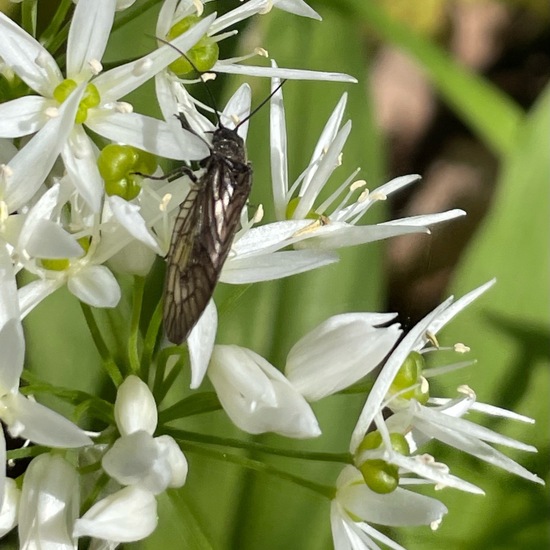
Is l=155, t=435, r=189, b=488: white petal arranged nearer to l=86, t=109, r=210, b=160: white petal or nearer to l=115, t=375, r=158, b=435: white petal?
l=115, t=375, r=158, b=435: white petal

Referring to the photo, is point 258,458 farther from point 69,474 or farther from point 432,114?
point 432,114

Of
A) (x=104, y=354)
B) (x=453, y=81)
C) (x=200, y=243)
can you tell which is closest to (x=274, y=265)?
(x=200, y=243)

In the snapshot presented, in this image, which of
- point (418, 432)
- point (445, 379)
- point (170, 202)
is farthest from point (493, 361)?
point (170, 202)

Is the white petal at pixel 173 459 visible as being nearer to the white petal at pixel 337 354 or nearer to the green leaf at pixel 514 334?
the white petal at pixel 337 354

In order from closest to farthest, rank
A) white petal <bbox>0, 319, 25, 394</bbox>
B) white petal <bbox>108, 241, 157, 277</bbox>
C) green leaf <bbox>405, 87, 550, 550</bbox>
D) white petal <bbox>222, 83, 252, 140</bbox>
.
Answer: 1. white petal <bbox>0, 319, 25, 394</bbox>
2. white petal <bbox>108, 241, 157, 277</bbox>
3. white petal <bbox>222, 83, 252, 140</bbox>
4. green leaf <bbox>405, 87, 550, 550</bbox>

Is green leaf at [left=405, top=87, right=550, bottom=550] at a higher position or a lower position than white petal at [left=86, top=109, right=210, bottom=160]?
lower

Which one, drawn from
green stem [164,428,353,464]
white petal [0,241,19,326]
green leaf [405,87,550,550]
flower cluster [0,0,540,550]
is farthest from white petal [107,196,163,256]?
green leaf [405,87,550,550]

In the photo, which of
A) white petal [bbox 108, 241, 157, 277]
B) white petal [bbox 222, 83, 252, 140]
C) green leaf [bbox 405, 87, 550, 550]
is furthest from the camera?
green leaf [bbox 405, 87, 550, 550]
